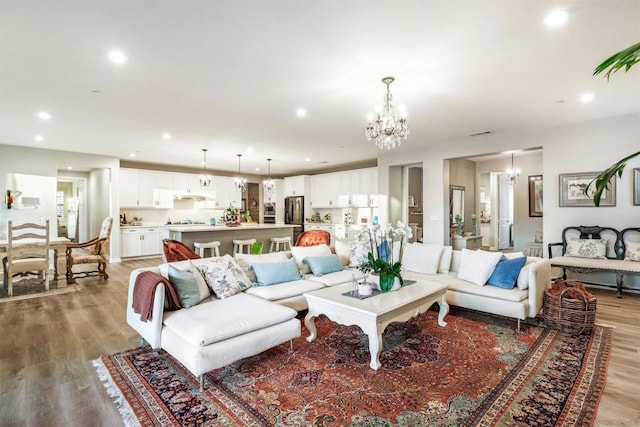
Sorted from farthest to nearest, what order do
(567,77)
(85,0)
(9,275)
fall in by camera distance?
(9,275) → (567,77) → (85,0)

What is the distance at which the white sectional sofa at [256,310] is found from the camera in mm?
2324

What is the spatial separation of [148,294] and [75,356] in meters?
0.94

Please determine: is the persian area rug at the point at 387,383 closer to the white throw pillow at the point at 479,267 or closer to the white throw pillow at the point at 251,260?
the white throw pillow at the point at 479,267

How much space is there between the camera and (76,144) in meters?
6.52

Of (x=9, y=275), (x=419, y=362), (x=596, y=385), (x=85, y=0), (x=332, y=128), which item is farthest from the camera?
(x=332, y=128)

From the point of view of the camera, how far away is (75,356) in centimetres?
283

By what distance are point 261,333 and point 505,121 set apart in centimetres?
481

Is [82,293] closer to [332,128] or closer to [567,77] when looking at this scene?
[332,128]

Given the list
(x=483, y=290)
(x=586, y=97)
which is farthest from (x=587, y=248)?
(x=483, y=290)

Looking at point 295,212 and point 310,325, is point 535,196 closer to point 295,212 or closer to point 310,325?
point 295,212

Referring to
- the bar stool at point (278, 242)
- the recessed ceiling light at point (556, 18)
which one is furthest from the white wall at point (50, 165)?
the recessed ceiling light at point (556, 18)

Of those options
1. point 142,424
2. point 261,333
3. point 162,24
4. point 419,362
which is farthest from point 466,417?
point 162,24

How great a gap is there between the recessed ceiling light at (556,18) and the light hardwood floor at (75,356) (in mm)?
2679

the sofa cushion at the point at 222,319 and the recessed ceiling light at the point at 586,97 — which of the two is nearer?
the sofa cushion at the point at 222,319
